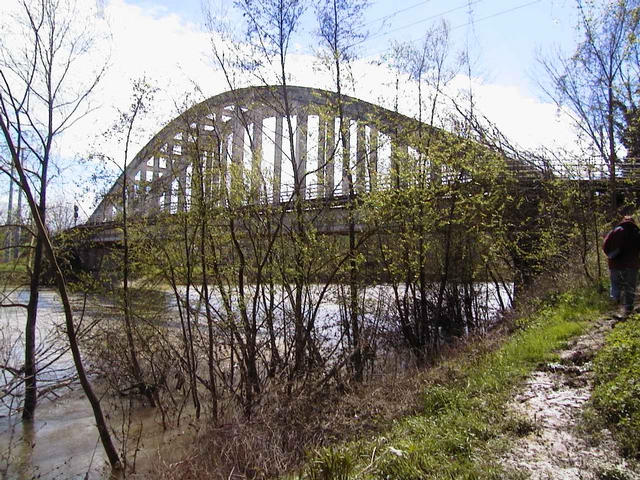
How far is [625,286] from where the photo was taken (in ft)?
26.9

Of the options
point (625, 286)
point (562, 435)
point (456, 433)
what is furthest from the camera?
point (625, 286)

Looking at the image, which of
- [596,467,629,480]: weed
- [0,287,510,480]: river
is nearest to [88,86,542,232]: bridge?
[0,287,510,480]: river

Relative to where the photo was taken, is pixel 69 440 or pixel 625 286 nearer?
pixel 625 286

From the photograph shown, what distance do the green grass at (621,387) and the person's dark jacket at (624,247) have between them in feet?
7.42

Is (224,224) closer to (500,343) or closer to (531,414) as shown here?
(500,343)

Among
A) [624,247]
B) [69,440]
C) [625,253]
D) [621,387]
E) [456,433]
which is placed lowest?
[69,440]

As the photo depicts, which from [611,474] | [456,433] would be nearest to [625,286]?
[456,433]

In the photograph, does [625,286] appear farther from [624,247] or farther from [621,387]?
[621,387]

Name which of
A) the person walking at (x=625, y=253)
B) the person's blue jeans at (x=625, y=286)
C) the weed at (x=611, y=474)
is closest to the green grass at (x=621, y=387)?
the weed at (x=611, y=474)

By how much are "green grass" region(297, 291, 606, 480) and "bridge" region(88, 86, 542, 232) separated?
5001mm

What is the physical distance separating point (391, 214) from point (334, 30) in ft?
16.1

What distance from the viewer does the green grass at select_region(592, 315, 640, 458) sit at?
4.19m

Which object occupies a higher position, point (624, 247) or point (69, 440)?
point (624, 247)

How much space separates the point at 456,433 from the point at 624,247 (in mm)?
5602
